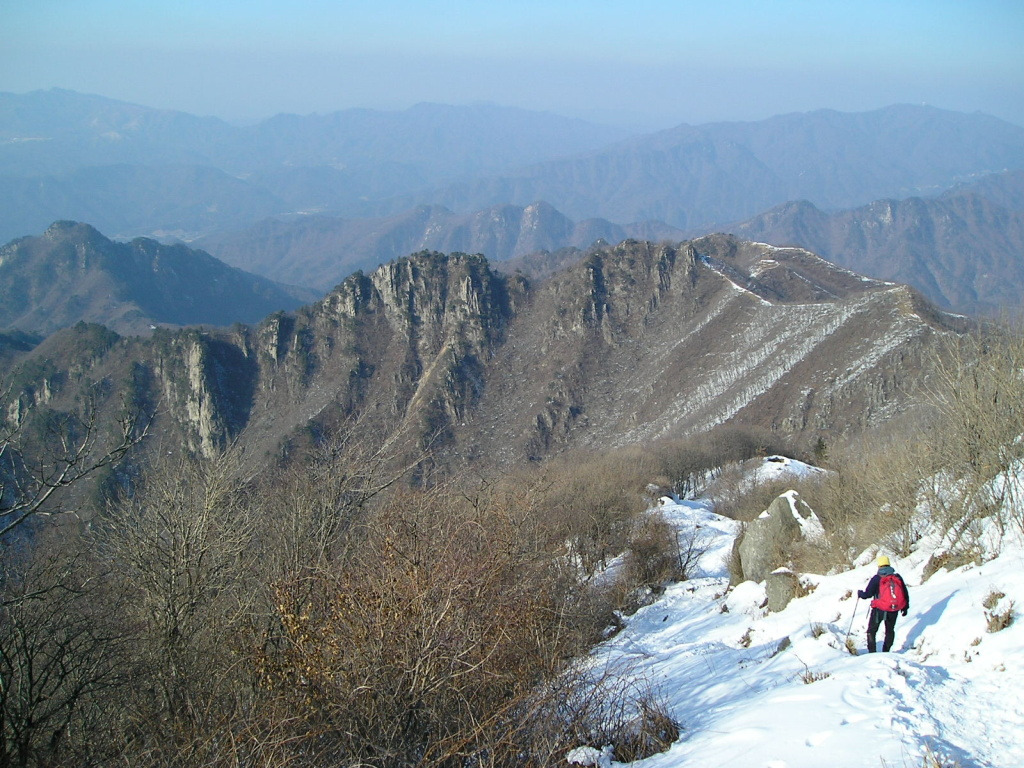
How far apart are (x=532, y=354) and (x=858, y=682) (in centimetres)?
9820

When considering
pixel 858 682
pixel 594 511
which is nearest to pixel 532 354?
pixel 594 511

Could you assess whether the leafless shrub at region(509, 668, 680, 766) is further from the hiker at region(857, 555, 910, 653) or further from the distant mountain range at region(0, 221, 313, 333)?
the distant mountain range at region(0, 221, 313, 333)

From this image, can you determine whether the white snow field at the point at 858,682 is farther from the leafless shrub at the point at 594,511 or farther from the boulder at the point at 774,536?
the leafless shrub at the point at 594,511

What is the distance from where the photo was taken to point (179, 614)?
14.3 metres

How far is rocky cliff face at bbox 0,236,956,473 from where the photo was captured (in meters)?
76.2

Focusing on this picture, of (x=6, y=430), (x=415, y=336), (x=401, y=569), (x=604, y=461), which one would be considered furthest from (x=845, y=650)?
(x=415, y=336)

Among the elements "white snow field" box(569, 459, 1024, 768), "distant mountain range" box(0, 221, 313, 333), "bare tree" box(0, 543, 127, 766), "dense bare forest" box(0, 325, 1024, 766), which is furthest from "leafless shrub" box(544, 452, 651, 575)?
"distant mountain range" box(0, 221, 313, 333)

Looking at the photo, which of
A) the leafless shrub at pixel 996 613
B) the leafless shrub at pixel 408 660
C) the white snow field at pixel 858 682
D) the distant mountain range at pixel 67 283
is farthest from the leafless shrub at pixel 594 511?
the distant mountain range at pixel 67 283

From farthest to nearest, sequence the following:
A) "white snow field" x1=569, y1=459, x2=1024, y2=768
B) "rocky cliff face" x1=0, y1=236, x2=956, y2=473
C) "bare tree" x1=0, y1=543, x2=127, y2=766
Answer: "rocky cliff face" x1=0, y1=236, x2=956, y2=473 < "bare tree" x1=0, y1=543, x2=127, y2=766 < "white snow field" x1=569, y1=459, x2=1024, y2=768

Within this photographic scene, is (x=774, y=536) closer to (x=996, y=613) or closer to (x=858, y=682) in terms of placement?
(x=996, y=613)

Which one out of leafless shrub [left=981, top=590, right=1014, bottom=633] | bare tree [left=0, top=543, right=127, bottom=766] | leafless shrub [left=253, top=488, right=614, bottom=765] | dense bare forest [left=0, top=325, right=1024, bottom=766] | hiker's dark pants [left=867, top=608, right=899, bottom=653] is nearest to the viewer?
leafless shrub [left=253, top=488, right=614, bottom=765]

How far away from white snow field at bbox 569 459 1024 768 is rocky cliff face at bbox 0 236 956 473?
60.0m

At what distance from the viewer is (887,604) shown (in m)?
10.2

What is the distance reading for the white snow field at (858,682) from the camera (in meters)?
6.99
